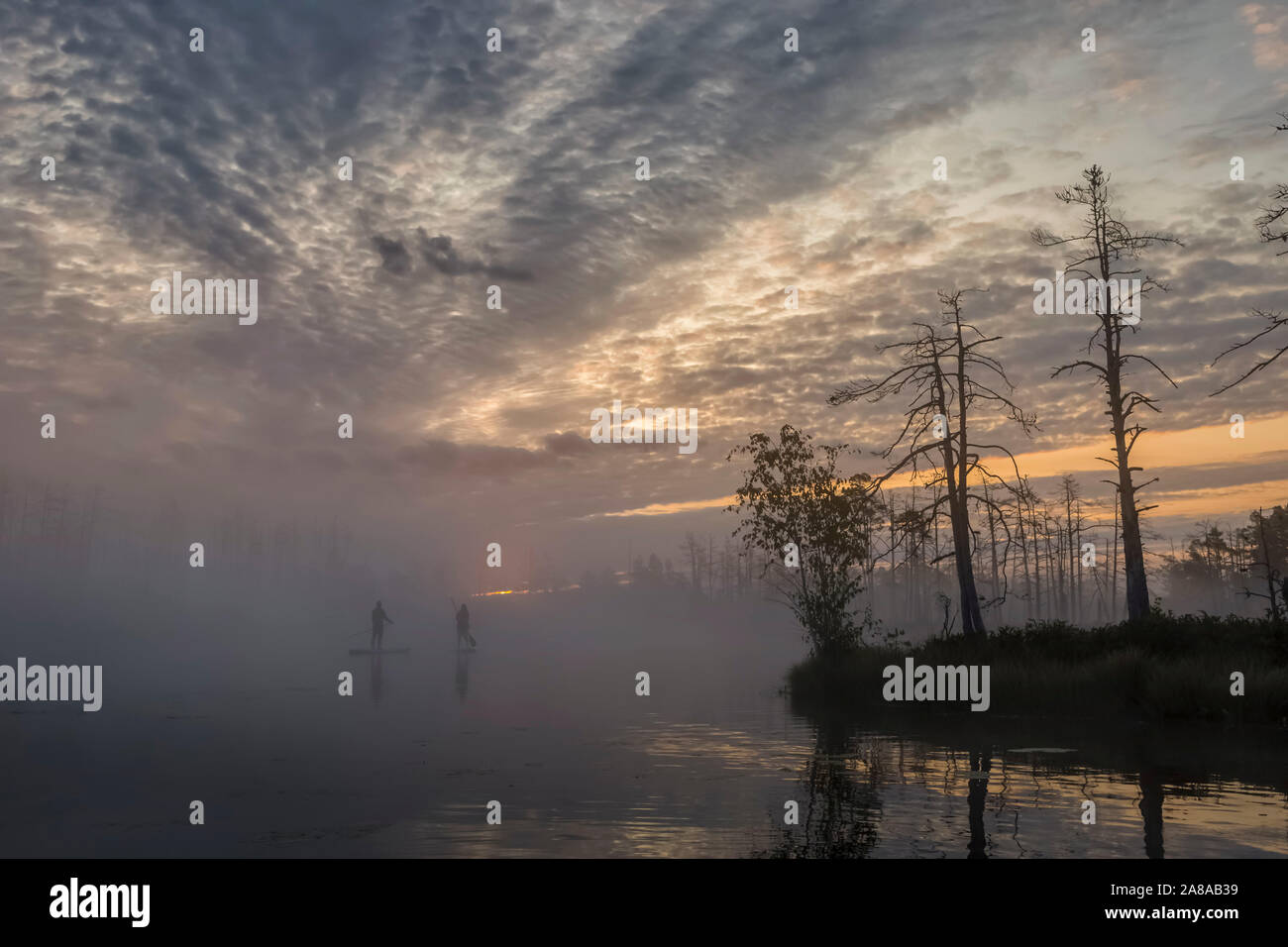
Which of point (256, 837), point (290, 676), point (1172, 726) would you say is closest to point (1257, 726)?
point (1172, 726)

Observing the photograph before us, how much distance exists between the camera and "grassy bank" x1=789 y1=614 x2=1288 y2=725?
2062 centimetres

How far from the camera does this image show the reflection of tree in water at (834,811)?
355 inches

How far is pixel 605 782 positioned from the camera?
45.0ft

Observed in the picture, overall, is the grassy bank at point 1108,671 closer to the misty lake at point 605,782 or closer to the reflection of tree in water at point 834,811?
the misty lake at point 605,782

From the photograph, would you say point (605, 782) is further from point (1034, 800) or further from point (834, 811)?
point (1034, 800)

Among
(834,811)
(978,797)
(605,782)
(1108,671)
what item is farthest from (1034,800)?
(1108,671)

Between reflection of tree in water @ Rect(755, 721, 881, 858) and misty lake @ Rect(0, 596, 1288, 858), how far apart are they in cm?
6

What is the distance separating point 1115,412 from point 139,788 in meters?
32.6

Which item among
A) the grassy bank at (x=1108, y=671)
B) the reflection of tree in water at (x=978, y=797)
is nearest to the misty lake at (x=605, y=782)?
the reflection of tree in water at (x=978, y=797)

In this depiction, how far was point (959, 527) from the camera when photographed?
3325cm

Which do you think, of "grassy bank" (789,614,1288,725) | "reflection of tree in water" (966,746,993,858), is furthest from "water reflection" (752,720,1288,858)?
"grassy bank" (789,614,1288,725)

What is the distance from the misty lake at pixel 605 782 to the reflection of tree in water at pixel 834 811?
0.18ft
